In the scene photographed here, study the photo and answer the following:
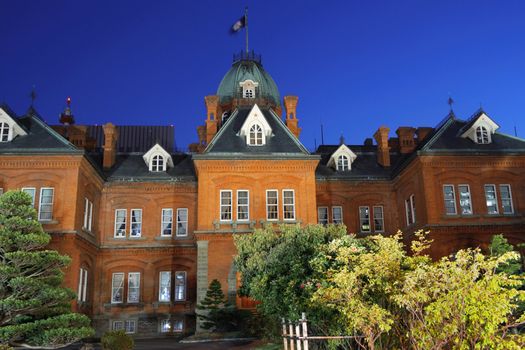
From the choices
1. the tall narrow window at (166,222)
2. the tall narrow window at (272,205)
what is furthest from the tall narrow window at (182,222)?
the tall narrow window at (272,205)

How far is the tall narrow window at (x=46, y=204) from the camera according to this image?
26.8 metres

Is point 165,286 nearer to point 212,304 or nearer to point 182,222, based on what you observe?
point 182,222

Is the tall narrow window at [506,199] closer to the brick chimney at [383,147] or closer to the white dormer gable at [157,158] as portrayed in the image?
the brick chimney at [383,147]

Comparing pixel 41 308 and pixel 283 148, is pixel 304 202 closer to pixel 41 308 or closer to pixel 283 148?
pixel 283 148

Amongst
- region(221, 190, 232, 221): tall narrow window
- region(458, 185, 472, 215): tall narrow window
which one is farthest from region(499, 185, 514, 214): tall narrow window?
region(221, 190, 232, 221): tall narrow window

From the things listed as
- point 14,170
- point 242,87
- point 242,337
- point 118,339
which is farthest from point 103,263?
point 242,87

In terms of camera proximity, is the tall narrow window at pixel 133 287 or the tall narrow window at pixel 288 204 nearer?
the tall narrow window at pixel 288 204

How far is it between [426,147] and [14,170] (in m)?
23.4

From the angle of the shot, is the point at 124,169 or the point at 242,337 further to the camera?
the point at 124,169

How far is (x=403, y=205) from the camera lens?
110 feet

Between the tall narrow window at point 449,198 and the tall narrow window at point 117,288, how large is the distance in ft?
67.2

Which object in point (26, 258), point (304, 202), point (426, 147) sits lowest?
point (26, 258)

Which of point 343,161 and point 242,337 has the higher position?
point 343,161

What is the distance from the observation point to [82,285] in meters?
28.7
